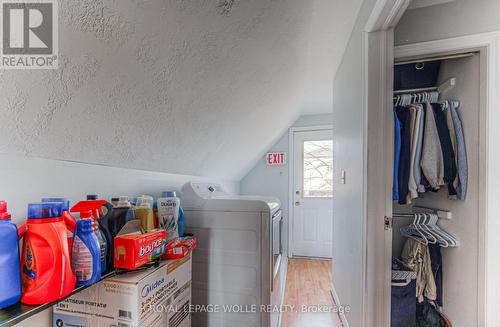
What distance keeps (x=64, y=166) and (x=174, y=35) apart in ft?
A: 2.43

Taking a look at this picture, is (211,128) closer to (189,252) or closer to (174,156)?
(174,156)

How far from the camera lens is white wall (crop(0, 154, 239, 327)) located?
78 centimetres

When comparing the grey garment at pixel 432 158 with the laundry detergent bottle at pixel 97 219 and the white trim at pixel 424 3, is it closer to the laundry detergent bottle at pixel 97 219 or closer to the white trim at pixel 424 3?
the white trim at pixel 424 3

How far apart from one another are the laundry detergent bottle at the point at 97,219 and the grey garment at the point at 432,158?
1.78 metres

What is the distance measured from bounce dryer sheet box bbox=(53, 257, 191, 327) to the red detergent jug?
20 cm

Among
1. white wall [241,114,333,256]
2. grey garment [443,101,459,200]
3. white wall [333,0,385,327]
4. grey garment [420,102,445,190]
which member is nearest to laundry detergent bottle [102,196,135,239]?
white wall [333,0,385,327]

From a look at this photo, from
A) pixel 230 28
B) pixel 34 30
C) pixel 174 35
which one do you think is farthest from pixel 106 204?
pixel 230 28

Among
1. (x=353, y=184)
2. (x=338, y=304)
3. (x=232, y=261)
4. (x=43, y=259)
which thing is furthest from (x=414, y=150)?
(x=43, y=259)

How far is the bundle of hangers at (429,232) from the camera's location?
1462mm

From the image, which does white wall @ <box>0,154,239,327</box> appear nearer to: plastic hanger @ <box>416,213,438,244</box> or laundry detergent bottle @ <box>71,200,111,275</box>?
laundry detergent bottle @ <box>71,200,111,275</box>

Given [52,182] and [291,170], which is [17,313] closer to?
[52,182]

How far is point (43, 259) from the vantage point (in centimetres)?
62

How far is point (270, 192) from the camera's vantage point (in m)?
3.57

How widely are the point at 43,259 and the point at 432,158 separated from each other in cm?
194
